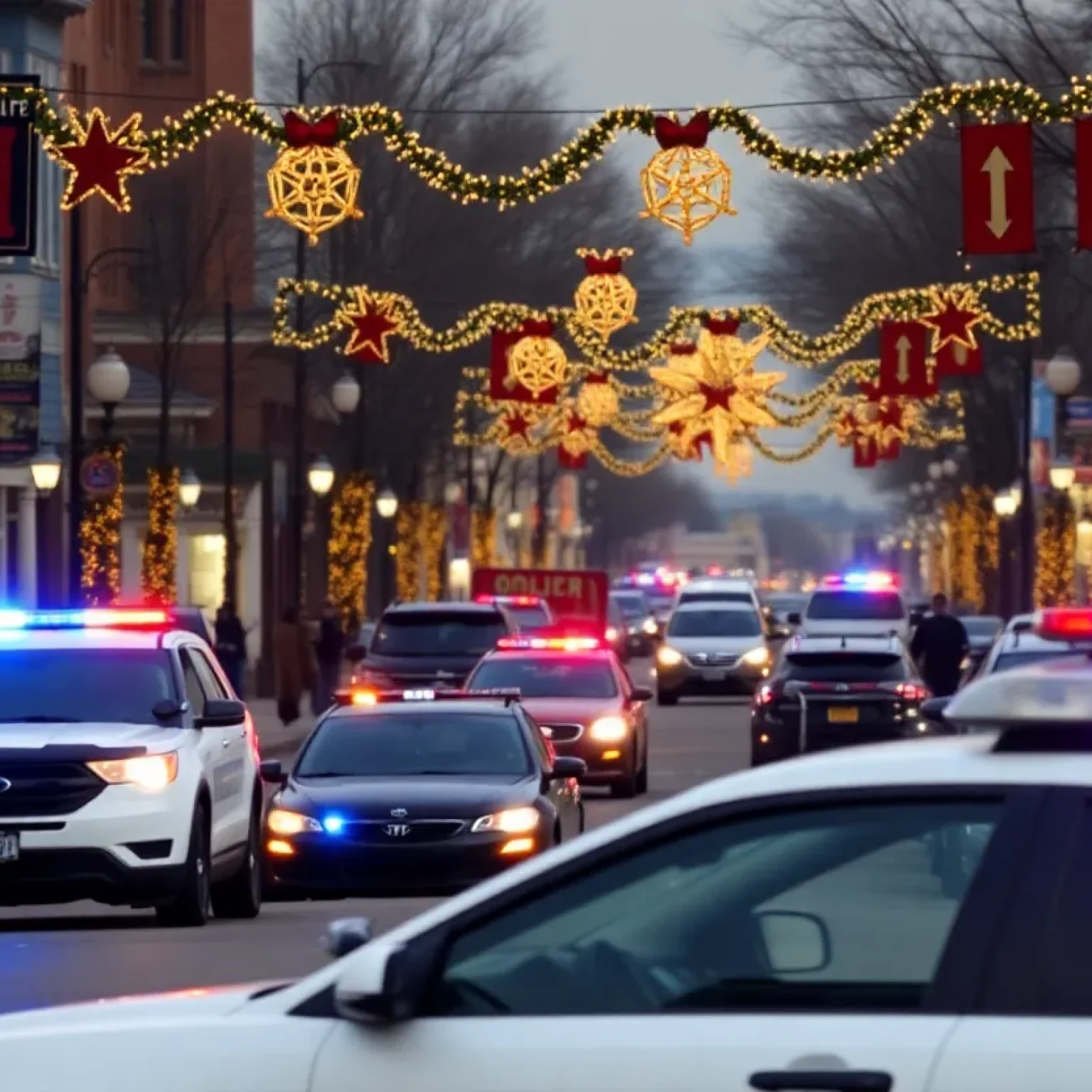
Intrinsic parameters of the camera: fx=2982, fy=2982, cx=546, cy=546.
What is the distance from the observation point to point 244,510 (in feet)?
225

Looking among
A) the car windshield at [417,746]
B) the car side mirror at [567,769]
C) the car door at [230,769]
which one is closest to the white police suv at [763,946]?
the car door at [230,769]

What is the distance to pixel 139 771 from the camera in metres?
15.9

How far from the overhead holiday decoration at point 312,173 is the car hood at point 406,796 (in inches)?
398

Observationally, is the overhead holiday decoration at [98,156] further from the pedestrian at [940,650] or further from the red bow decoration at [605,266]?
the pedestrian at [940,650]

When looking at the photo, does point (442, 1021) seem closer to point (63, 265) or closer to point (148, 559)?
point (148, 559)

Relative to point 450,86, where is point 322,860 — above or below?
below

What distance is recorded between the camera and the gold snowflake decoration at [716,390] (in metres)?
54.2

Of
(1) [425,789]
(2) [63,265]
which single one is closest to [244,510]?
(2) [63,265]

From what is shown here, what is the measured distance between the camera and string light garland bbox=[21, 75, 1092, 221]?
27062 mm

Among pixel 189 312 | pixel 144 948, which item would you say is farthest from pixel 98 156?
pixel 189 312

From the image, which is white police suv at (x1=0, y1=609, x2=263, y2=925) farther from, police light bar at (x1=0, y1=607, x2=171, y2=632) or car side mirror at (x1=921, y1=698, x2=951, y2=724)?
car side mirror at (x1=921, y1=698, x2=951, y2=724)

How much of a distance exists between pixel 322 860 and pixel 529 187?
13304 millimetres

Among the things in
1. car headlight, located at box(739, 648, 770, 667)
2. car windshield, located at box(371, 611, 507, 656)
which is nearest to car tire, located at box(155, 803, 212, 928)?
car windshield, located at box(371, 611, 507, 656)

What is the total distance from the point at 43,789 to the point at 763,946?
10.8 meters
